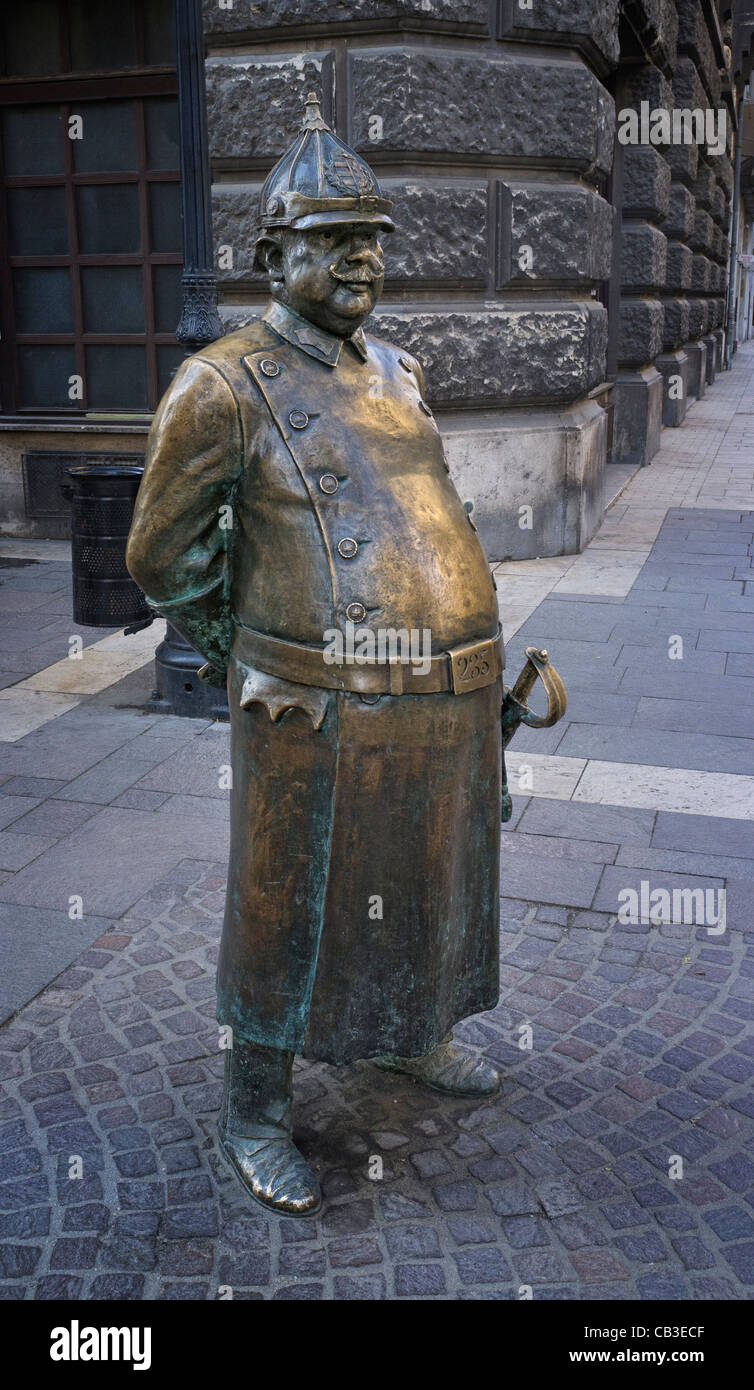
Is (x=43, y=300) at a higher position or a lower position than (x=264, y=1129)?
higher

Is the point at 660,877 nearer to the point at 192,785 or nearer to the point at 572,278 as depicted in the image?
the point at 192,785

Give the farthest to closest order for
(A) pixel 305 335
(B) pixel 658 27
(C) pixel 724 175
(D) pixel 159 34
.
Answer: (C) pixel 724 175 < (B) pixel 658 27 < (D) pixel 159 34 < (A) pixel 305 335

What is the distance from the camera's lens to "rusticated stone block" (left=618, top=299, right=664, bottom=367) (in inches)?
508

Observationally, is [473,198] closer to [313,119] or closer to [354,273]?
[313,119]

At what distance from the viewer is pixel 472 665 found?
2.61 meters

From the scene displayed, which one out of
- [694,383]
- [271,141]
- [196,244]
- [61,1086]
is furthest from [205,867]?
[694,383]

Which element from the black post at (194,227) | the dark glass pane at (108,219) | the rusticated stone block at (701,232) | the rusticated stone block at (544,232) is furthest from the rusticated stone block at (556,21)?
the rusticated stone block at (701,232)

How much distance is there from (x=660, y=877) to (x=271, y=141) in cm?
546

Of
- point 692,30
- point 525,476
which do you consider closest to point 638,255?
point 692,30

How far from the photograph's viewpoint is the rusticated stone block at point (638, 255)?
12711 millimetres

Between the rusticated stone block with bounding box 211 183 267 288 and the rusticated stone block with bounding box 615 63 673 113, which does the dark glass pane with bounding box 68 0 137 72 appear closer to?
the rusticated stone block with bounding box 211 183 267 288

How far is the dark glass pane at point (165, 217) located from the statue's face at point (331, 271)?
7.47 m

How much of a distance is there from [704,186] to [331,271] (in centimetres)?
1869

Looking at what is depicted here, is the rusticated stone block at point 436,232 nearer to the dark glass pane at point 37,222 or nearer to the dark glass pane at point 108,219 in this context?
the dark glass pane at point 108,219
